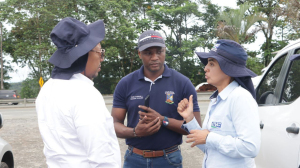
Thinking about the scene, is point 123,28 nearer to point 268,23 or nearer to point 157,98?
point 268,23

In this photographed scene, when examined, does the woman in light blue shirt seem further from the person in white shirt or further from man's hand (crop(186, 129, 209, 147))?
the person in white shirt

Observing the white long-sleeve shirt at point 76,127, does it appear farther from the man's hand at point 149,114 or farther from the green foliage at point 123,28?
the green foliage at point 123,28

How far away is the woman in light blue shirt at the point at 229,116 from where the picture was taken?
187 centimetres

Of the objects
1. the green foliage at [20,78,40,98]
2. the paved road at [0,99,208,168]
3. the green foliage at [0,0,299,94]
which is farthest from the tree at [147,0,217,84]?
the paved road at [0,99,208,168]

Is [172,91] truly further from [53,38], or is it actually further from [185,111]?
[53,38]

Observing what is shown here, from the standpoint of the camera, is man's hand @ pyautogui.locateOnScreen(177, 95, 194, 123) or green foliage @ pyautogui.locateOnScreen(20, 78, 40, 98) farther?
green foliage @ pyautogui.locateOnScreen(20, 78, 40, 98)

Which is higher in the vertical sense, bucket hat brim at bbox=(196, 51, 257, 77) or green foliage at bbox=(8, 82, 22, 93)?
bucket hat brim at bbox=(196, 51, 257, 77)

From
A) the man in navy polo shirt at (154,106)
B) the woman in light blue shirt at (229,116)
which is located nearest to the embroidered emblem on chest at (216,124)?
the woman in light blue shirt at (229,116)

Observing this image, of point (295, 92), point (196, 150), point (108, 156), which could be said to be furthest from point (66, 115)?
point (196, 150)

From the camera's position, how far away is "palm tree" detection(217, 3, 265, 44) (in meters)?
21.8

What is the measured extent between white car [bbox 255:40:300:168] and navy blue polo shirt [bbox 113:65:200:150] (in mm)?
825

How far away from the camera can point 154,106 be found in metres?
2.62

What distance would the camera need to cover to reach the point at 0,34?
2702cm

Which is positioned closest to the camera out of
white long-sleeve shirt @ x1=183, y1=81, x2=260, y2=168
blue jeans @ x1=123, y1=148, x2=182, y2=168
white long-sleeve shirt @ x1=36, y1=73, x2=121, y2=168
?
white long-sleeve shirt @ x1=36, y1=73, x2=121, y2=168
